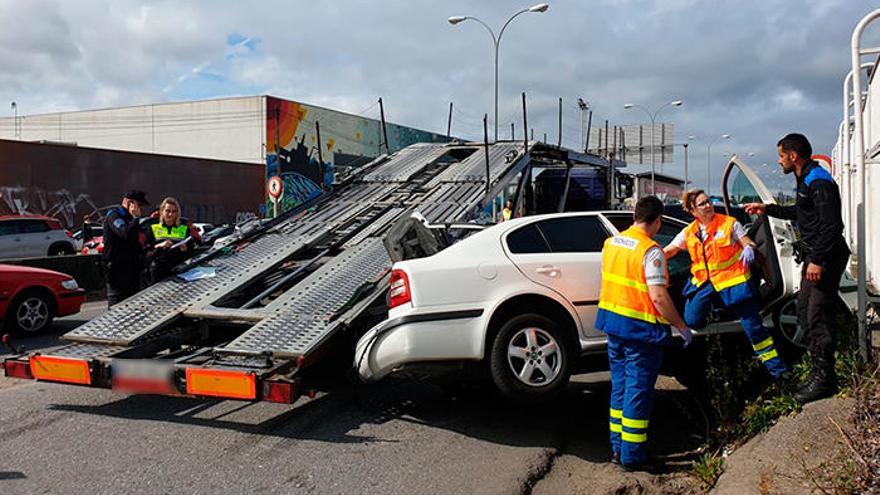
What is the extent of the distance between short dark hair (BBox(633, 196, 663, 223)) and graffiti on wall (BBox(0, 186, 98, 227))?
28740mm

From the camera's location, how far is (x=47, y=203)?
2845cm

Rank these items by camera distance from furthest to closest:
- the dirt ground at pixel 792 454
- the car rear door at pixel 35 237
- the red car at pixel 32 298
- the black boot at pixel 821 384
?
the car rear door at pixel 35 237, the red car at pixel 32 298, the black boot at pixel 821 384, the dirt ground at pixel 792 454

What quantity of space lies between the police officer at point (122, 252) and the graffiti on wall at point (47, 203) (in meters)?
24.2

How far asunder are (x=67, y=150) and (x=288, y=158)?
41.3ft

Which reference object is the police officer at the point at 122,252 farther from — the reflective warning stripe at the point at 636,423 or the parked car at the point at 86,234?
the parked car at the point at 86,234

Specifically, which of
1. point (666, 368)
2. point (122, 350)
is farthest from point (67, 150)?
point (666, 368)

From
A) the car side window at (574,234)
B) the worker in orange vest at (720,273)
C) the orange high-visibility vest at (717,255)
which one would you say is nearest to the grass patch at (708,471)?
the worker in orange vest at (720,273)

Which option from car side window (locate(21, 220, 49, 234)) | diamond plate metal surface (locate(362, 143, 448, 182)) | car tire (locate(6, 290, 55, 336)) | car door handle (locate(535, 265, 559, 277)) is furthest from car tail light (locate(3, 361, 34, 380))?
car side window (locate(21, 220, 49, 234))

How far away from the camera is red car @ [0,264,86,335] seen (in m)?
8.88

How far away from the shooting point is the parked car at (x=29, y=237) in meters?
20.5

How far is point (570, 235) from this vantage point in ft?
18.6

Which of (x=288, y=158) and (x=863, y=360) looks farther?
(x=288, y=158)

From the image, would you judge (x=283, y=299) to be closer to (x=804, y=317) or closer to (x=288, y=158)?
(x=804, y=317)

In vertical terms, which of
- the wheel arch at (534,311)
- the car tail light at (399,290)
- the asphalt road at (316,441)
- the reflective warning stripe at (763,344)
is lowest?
the asphalt road at (316,441)
